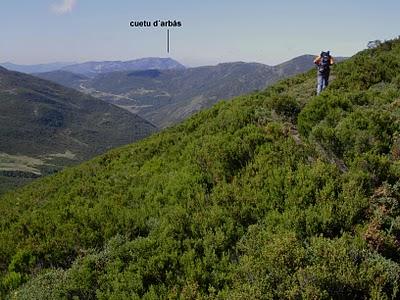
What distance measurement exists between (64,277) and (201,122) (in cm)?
1281

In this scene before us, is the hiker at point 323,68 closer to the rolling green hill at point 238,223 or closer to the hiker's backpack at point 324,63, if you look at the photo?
the hiker's backpack at point 324,63

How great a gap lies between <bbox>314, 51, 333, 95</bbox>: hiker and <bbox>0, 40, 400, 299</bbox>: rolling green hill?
438 centimetres

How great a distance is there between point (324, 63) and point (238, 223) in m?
12.7

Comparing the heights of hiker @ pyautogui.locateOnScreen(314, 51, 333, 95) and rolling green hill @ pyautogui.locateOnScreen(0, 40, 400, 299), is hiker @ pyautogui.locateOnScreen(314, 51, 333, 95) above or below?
above

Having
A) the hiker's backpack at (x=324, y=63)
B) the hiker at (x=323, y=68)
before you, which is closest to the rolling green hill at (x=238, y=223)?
the hiker at (x=323, y=68)

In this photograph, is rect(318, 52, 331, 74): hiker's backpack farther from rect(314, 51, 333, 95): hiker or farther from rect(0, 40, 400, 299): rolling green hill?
rect(0, 40, 400, 299): rolling green hill

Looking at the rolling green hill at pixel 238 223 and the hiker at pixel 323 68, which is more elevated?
the hiker at pixel 323 68

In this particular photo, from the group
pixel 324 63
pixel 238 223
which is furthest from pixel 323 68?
pixel 238 223

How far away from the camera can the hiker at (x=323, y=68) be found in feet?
62.0

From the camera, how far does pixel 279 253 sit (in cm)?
682

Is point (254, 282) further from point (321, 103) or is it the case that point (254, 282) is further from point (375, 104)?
point (375, 104)

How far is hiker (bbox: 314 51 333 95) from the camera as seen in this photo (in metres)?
18.9

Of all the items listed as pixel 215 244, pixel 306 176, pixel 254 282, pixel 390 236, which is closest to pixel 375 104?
pixel 306 176

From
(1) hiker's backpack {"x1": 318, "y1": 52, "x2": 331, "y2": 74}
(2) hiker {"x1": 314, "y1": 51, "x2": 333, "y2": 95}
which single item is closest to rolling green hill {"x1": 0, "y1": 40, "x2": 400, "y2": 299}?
(2) hiker {"x1": 314, "y1": 51, "x2": 333, "y2": 95}
